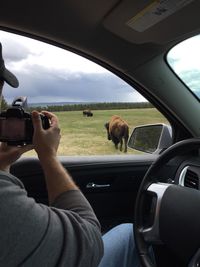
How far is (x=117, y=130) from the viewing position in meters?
2.80

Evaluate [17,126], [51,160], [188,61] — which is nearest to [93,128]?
[188,61]

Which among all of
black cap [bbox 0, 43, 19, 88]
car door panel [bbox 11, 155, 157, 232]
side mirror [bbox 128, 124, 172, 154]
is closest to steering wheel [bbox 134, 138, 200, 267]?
black cap [bbox 0, 43, 19, 88]

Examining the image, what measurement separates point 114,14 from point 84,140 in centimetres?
83

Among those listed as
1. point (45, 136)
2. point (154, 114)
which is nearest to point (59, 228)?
point (45, 136)

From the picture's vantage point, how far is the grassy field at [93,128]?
2.56m

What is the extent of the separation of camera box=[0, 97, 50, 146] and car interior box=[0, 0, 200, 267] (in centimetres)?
61

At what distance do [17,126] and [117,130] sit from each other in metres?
1.45

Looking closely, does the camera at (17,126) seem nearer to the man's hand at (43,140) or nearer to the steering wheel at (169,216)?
the man's hand at (43,140)

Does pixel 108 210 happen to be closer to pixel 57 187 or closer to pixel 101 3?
pixel 101 3

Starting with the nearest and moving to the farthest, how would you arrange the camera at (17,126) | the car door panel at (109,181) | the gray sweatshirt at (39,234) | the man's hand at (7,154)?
the gray sweatshirt at (39,234)
the camera at (17,126)
the man's hand at (7,154)
the car door panel at (109,181)

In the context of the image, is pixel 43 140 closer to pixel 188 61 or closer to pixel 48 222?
pixel 48 222

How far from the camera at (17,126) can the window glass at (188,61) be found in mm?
1188

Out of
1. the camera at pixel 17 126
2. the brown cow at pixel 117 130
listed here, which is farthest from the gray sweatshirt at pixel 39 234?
the brown cow at pixel 117 130

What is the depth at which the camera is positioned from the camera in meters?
1.37
